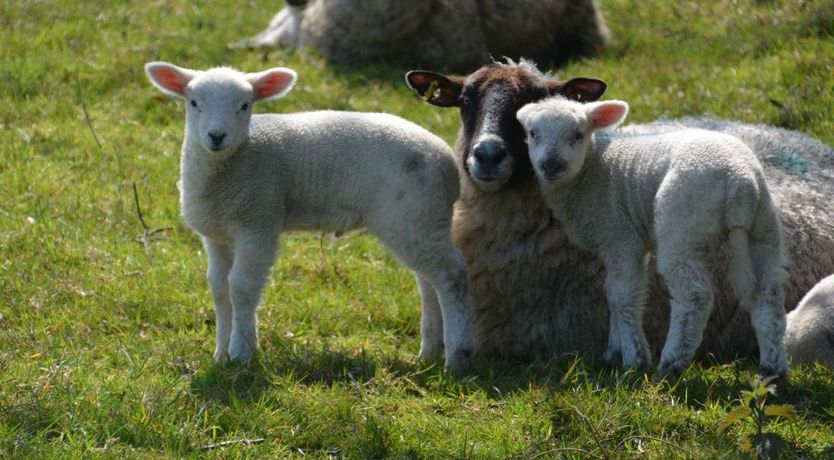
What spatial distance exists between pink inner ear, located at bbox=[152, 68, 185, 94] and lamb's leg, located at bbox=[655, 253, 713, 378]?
2276mm

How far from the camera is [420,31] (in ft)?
37.8

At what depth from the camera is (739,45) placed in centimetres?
1088

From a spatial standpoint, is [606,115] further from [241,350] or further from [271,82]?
[241,350]

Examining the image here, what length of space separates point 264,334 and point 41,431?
1778 millimetres

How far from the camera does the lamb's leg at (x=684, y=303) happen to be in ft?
17.1

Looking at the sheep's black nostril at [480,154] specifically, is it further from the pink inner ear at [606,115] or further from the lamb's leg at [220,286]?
the lamb's leg at [220,286]

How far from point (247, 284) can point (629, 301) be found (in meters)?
1.68

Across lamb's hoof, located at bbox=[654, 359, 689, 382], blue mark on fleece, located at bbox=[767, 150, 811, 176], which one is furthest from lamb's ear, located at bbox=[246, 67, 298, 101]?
blue mark on fleece, located at bbox=[767, 150, 811, 176]

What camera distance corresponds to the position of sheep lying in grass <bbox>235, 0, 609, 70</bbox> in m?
11.4

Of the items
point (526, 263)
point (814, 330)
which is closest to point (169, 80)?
point (526, 263)

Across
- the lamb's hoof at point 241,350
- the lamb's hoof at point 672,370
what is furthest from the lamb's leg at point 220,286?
the lamb's hoof at point 672,370

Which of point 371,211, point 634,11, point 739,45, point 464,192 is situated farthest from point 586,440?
point 634,11

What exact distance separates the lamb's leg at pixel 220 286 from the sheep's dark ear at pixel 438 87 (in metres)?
1.30

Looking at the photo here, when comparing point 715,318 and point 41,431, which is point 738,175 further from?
point 41,431
